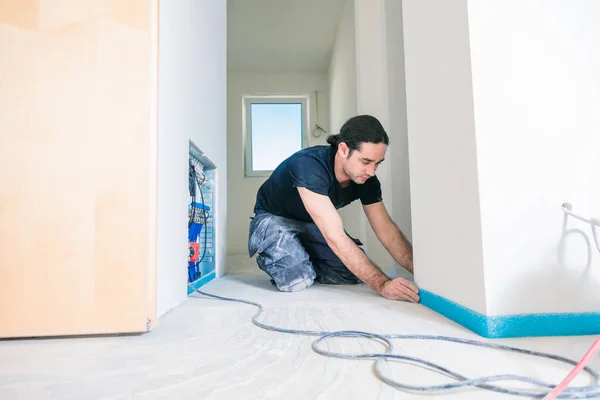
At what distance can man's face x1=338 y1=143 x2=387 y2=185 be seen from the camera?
5.83ft

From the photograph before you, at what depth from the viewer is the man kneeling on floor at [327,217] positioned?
1.75m

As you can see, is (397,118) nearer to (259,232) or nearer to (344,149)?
(344,149)

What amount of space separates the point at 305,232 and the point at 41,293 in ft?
4.86

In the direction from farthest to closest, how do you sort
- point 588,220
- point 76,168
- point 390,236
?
point 390,236 < point 76,168 < point 588,220

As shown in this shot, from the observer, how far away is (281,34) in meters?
4.39

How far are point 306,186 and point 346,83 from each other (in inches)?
87.4

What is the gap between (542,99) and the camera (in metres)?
1.05

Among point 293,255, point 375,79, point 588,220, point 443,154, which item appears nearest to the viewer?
point 588,220

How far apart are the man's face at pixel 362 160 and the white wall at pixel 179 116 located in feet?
2.52

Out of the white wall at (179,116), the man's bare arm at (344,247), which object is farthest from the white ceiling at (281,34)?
the man's bare arm at (344,247)

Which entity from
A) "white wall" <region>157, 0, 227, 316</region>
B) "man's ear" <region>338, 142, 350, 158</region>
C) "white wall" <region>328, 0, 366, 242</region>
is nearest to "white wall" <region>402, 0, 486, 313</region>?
"man's ear" <region>338, 142, 350, 158</region>

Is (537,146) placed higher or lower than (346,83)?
lower

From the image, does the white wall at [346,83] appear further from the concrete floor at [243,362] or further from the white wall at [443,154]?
the concrete floor at [243,362]

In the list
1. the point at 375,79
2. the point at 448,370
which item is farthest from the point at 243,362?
the point at 375,79
